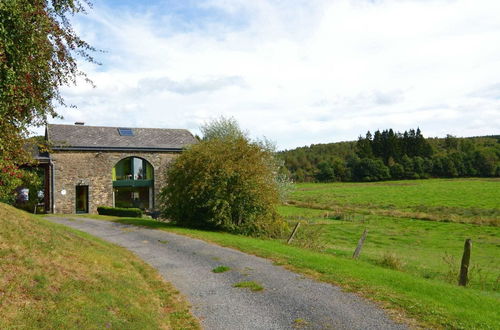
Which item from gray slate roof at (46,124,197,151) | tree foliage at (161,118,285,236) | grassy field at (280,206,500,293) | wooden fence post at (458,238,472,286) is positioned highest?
gray slate roof at (46,124,197,151)

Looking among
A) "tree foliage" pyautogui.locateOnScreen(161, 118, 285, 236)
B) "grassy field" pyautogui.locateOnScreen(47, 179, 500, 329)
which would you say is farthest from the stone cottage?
"tree foliage" pyautogui.locateOnScreen(161, 118, 285, 236)

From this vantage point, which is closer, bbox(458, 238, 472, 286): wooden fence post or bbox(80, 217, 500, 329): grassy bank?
bbox(80, 217, 500, 329): grassy bank

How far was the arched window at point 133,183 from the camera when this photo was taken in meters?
31.9

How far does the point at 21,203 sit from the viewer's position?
1282 inches

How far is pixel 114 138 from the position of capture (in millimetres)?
31797

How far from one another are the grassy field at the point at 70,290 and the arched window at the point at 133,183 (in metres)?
22.5

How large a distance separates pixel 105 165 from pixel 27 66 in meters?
23.7

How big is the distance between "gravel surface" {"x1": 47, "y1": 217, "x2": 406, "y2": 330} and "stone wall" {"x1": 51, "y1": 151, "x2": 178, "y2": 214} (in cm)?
1796

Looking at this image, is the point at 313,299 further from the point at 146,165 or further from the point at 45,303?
the point at 146,165

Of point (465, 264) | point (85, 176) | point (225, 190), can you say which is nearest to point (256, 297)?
point (465, 264)

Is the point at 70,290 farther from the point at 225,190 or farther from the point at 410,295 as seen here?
the point at 225,190

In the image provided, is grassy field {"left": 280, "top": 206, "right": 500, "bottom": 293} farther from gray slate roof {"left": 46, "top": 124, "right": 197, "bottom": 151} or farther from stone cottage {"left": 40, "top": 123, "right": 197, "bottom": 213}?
stone cottage {"left": 40, "top": 123, "right": 197, "bottom": 213}

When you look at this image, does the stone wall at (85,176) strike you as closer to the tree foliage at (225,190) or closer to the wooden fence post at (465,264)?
the tree foliage at (225,190)

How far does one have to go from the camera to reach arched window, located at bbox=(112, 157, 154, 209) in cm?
3192
